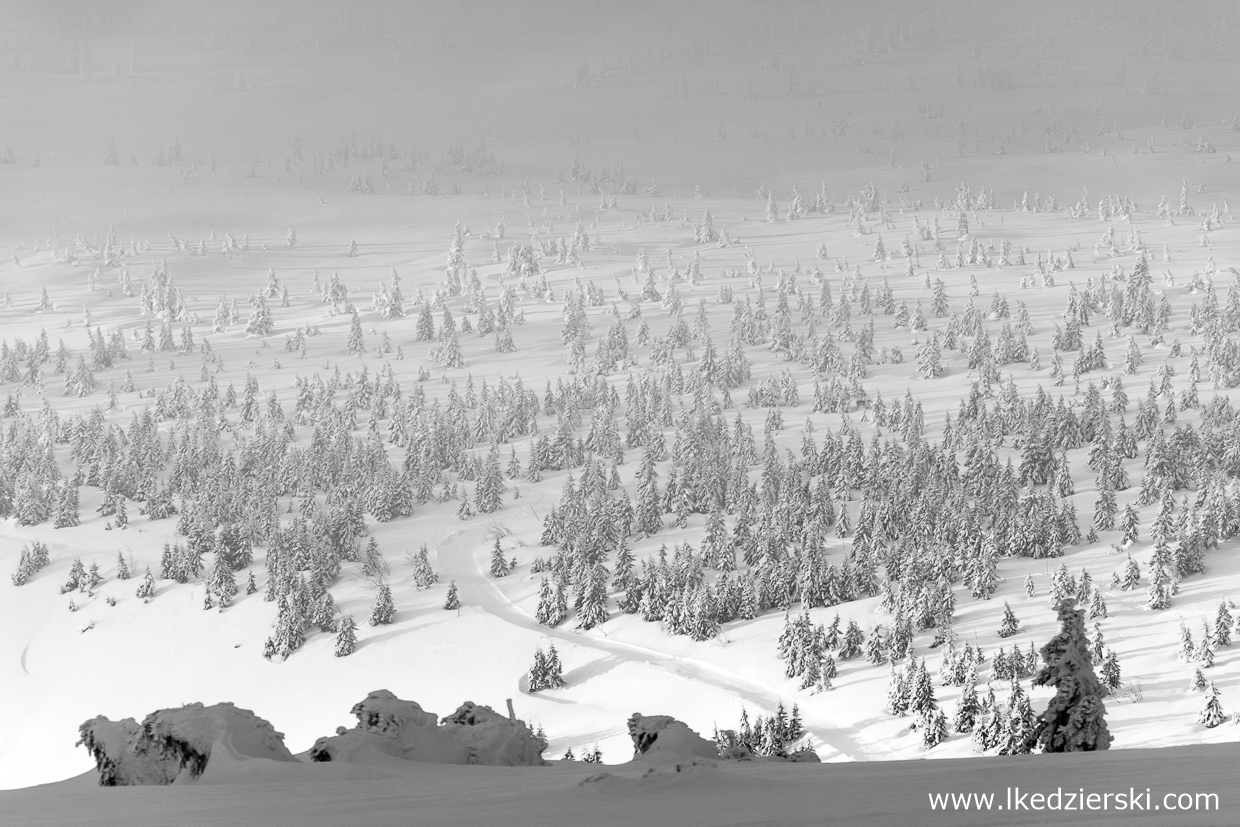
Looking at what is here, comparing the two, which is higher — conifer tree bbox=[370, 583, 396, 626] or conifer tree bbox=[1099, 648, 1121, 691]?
conifer tree bbox=[1099, 648, 1121, 691]

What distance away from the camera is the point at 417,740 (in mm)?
14422

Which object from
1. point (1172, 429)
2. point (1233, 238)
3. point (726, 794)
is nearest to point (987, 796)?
point (726, 794)

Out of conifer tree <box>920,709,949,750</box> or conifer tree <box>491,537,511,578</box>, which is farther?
conifer tree <box>491,537,511,578</box>

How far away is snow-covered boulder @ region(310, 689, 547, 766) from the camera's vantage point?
536 inches

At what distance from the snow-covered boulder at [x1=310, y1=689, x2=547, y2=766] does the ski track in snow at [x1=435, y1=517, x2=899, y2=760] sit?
29322mm

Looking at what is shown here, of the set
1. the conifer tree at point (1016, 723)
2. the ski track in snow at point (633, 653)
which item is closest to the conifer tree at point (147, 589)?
the ski track in snow at point (633, 653)

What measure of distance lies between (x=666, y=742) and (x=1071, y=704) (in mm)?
8469

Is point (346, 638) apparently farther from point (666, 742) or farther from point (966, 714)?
point (666, 742)

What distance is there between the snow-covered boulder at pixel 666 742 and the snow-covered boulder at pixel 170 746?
4.89 m

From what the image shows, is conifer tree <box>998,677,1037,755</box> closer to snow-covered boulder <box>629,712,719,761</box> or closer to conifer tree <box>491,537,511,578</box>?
snow-covered boulder <box>629,712,719,761</box>

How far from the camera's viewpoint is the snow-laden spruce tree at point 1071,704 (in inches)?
687

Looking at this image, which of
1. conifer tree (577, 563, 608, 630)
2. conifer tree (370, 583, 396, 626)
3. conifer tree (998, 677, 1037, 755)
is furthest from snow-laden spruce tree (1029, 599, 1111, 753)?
conifer tree (370, 583, 396, 626)

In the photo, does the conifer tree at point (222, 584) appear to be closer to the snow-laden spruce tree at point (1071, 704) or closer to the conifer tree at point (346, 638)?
the conifer tree at point (346, 638)

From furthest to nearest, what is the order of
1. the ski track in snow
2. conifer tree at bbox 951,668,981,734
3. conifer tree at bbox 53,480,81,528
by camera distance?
conifer tree at bbox 53,480,81,528 → the ski track in snow → conifer tree at bbox 951,668,981,734
